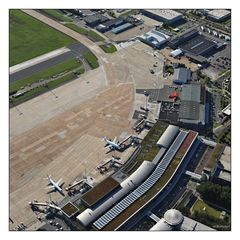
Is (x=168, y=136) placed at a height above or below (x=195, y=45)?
below

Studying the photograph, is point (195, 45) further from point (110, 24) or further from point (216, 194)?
point (216, 194)

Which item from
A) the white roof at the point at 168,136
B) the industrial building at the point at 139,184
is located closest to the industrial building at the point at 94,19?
the white roof at the point at 168,136

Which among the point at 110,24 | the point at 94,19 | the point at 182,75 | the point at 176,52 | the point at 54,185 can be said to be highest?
the point at 94,19

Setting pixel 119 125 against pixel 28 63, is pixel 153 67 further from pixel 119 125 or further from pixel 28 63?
pixel 28 63

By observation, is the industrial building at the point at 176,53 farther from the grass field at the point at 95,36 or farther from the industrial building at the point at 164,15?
the grass field at the point at 95,36

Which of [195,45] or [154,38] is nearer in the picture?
[195,45]

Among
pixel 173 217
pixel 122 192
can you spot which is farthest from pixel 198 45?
pixel 173 217

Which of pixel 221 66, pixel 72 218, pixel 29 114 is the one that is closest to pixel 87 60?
pixel 29 114
